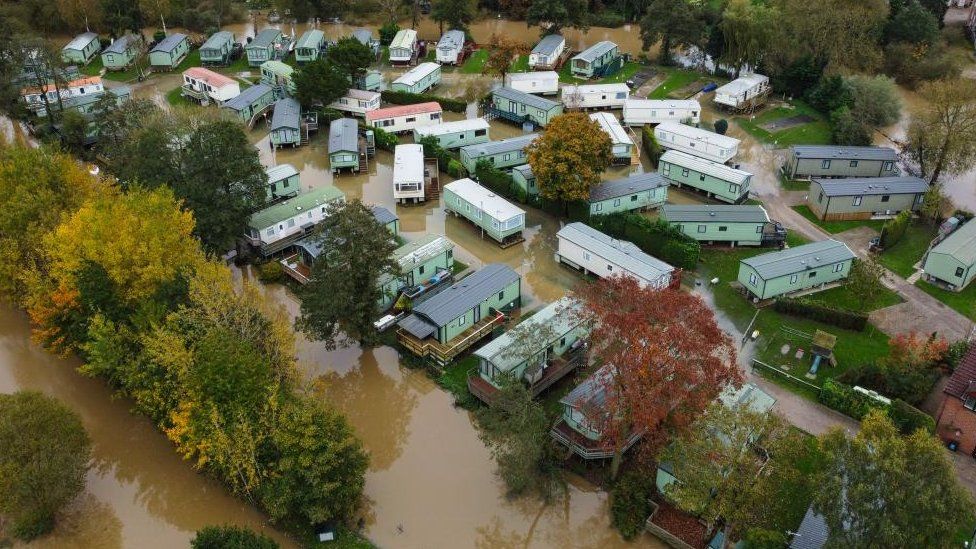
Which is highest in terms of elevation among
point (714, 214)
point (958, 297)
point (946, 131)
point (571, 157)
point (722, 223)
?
point (946, 131)

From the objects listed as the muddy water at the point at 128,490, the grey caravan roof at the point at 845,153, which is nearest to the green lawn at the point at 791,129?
the grey caravan roof at the point at 845,153

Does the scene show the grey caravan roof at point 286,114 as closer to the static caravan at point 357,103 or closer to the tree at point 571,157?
the static caravan at point 357,103

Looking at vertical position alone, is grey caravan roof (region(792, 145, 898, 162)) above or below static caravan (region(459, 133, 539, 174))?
above

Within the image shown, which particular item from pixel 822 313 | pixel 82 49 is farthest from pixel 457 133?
pixel 82 49

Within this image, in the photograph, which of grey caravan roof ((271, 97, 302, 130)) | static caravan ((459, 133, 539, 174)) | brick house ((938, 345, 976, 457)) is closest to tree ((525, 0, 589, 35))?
static caravan ((459, 133, 539, 174))

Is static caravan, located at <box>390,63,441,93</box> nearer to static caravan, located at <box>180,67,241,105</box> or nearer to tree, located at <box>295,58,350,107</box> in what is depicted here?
tree, located at <box>295,58,350,107</box>

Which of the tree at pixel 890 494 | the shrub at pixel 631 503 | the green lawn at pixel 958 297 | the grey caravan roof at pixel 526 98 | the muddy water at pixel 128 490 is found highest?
the tree at pixel 890 494

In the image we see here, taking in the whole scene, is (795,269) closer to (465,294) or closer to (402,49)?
(465,294)
